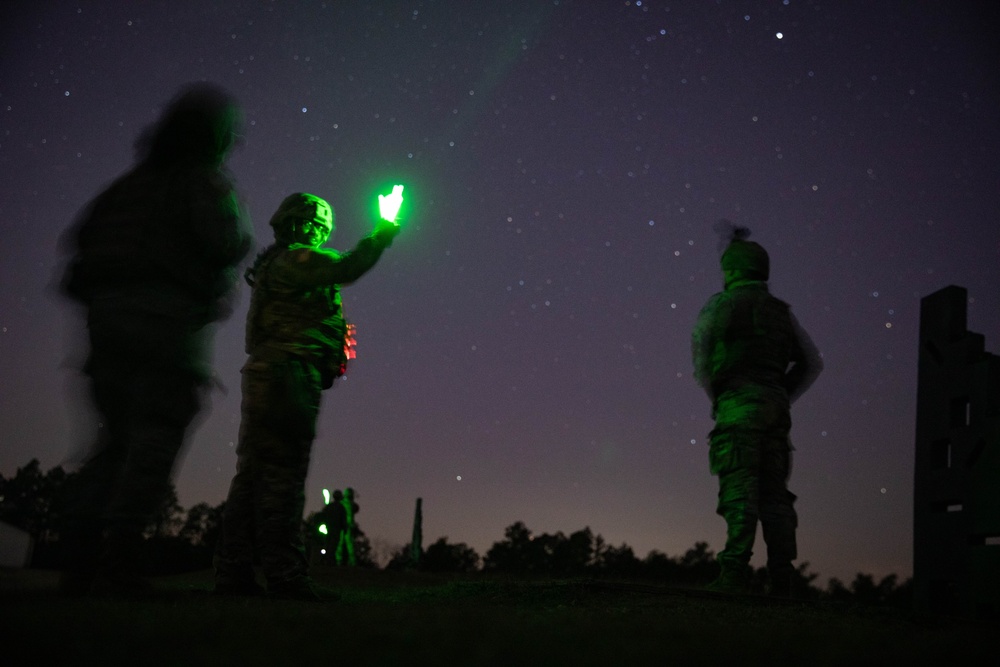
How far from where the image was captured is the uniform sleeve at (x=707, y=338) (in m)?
6.48

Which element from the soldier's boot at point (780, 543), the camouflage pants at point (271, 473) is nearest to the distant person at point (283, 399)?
the camouflage pants at point (271, 473)

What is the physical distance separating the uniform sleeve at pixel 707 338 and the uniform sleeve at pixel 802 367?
71 centimetres

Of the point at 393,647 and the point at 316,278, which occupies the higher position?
the point at 316,278

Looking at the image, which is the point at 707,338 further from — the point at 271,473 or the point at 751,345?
the point at 271,473

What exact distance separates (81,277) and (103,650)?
2.98 m

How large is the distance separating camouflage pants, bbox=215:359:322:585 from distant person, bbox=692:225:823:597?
2.95m

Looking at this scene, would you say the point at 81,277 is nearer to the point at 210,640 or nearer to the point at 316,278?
the point at 316,278

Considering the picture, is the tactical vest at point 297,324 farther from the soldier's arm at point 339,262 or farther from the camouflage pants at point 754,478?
the camouflage pants at point 754,478

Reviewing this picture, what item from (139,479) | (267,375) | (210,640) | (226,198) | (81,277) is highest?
(226,198)

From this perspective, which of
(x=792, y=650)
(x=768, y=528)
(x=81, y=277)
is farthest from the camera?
(x=768, y=528)

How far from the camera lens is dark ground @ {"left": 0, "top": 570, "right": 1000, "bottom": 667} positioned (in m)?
2.13

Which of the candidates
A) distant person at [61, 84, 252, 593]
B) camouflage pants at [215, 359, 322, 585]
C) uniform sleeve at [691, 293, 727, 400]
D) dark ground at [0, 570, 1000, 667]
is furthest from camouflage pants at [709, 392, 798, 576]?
distant person at [61, 84, 252, 593]

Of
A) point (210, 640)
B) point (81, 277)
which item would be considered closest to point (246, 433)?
point (81, 277)

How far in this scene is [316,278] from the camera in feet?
15.7
